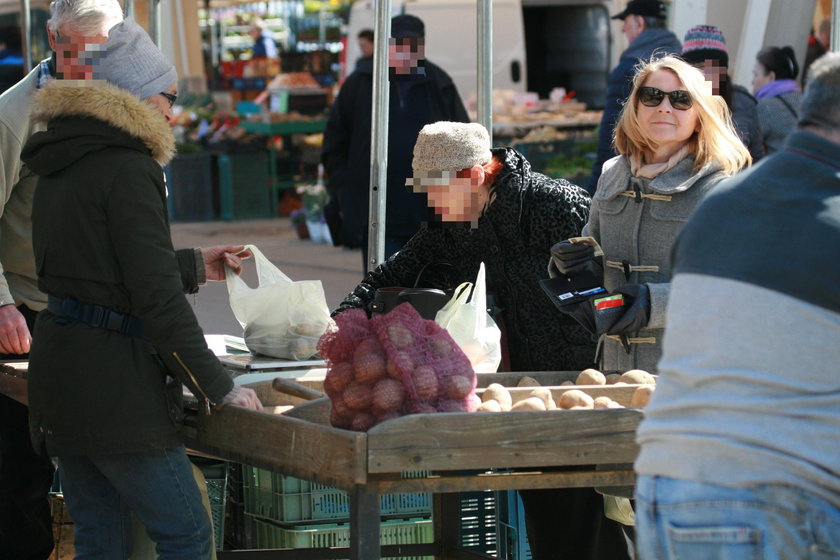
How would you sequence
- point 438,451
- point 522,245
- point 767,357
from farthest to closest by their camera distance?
point 522,245 → point 438,451 → point 767,357

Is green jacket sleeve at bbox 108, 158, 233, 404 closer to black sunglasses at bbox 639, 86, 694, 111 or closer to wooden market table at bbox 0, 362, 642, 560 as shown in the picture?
wooden market table at bbox 0, 362, 642, 560

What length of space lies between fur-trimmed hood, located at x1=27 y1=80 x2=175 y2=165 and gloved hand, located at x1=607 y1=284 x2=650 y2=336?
47.4 inches

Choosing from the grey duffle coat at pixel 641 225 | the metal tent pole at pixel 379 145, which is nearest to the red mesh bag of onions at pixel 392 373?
the grey duffle coat at pixel 641 225

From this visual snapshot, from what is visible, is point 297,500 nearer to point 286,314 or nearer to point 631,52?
point 286,314

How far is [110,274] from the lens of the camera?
2.78 meters

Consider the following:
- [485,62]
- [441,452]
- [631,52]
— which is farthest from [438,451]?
[631,52]

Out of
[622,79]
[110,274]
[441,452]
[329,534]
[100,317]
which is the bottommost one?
[329,534]

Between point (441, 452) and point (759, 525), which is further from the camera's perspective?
point (441, 452)

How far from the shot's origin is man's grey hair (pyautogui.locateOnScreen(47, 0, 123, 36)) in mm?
3160

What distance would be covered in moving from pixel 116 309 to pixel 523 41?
1017 cm

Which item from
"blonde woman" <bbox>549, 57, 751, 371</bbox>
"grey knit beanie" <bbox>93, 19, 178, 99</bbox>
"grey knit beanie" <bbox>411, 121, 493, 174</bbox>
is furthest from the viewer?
"grey knit beanie" <bbox>411, 121, 493, 174</bbox>

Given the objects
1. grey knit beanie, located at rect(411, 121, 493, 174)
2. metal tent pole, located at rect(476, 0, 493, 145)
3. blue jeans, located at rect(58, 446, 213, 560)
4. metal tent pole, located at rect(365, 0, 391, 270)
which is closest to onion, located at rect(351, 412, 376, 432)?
blue jeans, located at rect(58, 446, 213, 560)

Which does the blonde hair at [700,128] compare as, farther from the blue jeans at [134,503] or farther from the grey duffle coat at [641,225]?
the blue jeans at [134,503]

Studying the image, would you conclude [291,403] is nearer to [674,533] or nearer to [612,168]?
[612,168]
